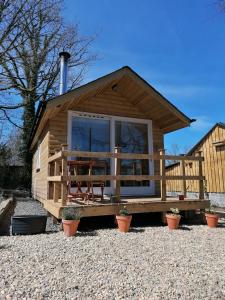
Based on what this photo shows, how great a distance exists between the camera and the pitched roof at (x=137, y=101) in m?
6.27

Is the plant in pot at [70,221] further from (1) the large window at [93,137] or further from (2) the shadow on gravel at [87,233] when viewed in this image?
(1) the large window at [93,137]

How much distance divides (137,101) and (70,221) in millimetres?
4715

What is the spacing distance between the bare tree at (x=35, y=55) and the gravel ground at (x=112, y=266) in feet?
36.0

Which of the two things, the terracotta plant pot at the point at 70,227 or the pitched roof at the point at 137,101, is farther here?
the pitched roof at the point at 137,101

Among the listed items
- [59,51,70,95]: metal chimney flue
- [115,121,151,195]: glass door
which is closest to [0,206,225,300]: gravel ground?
[115,121,151,195]: glass door

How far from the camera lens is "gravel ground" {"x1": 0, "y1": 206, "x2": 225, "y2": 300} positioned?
244 cm

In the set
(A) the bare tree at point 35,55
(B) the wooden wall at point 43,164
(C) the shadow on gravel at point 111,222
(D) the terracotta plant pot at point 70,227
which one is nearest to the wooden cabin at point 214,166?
(C) the shadow on gravel at point 111,222

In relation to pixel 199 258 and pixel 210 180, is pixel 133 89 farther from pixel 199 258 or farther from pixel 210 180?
pixel 210 180

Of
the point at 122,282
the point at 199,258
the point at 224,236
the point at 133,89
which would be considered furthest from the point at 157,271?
the point at 133,89

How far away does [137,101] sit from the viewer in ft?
25.8

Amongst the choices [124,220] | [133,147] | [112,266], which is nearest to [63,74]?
[133,147]

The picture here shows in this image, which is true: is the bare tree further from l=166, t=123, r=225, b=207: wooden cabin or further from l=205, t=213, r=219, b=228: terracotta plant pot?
l=205, t=213, r=219, b=228: terracotta plant pot

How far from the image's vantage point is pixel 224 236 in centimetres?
479

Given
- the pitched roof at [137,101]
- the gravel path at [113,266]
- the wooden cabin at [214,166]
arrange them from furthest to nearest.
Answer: the wooden cabin at [214,166], the pitched roof at [137,101], the gravel path at [113,266]
